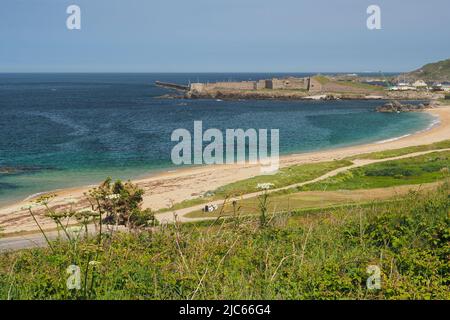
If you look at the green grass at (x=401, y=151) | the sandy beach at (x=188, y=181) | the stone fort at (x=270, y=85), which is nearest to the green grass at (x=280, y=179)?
the sandy beach at (x=188, y=181)

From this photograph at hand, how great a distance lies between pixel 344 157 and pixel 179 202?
77.9ft

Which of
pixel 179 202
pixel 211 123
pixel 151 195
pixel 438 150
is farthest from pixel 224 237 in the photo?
pixel 211 123

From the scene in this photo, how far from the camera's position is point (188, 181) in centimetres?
4050

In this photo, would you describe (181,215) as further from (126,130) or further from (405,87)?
(405,87)

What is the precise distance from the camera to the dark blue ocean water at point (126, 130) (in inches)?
1804

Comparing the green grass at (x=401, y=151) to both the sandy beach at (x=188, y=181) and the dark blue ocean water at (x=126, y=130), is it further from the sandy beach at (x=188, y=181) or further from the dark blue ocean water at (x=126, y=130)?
the dark blue ocean water at (x=126, y=130)

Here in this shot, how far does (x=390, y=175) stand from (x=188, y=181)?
15.5 metres

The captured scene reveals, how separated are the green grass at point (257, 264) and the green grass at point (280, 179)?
21.1 meters

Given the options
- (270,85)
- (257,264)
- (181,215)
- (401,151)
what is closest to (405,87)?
(270,85)

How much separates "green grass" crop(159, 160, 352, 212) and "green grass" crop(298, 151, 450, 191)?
6.49 ft

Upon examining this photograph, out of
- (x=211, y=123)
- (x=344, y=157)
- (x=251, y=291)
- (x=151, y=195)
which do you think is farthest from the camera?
(x=211, y=123)

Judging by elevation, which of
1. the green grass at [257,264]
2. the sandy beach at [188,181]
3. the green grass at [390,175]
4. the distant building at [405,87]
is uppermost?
the distant building at [405,87]

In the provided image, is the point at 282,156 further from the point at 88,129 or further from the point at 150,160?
the point at 88,129
